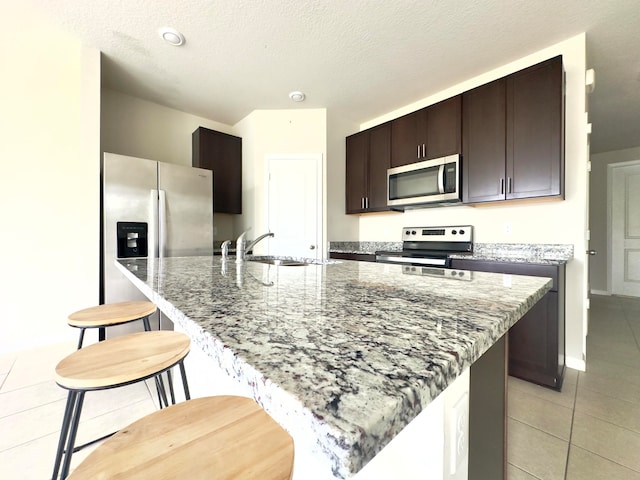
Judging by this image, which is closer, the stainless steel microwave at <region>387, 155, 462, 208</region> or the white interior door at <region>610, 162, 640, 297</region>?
the stainless steel microwave at <region>387, 155, 462, 208</region>

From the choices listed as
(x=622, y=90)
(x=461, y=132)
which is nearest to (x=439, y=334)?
(x=461, y=132)

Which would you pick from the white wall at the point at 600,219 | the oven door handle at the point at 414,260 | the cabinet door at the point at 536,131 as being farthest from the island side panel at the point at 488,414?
the white wall at the point at 600,219

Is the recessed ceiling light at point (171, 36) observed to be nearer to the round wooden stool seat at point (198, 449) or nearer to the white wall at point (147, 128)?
the white wall at point (147, 128)

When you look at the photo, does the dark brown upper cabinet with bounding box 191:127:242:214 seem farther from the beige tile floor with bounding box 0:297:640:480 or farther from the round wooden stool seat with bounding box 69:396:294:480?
the round wooden stool seat with bounding box 69:396:294:480

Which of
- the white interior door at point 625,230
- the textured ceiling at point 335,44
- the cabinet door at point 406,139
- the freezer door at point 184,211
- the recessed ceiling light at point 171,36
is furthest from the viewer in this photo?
the white interior door at point 625,230

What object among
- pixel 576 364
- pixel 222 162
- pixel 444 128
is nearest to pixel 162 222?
pixel 222 162

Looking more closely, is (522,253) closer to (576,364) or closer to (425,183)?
(576,364)

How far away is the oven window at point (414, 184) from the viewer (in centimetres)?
271

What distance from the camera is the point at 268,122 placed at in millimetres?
3475

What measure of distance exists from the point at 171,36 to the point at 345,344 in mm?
2842

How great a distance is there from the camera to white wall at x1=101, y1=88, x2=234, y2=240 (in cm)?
306

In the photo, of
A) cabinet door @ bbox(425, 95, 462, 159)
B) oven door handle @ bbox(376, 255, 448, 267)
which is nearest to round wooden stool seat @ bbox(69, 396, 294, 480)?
oven door handle @ bbox(376, 255, 448, 267)

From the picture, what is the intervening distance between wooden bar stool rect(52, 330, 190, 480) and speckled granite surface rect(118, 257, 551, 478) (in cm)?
28

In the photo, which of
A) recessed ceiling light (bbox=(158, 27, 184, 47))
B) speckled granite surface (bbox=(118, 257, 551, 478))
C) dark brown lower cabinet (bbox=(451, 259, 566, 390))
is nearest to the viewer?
speckled granite surface (bbox=(118, 257, 551, 478))
